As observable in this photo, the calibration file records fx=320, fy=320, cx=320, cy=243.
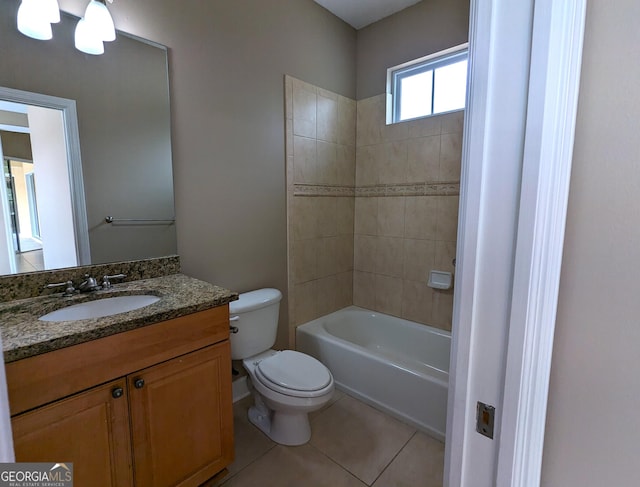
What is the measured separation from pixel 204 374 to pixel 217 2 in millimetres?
1941

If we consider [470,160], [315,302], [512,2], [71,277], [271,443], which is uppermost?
[512,2]

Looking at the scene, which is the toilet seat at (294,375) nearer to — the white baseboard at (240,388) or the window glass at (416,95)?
the white baseboard at (240,388)

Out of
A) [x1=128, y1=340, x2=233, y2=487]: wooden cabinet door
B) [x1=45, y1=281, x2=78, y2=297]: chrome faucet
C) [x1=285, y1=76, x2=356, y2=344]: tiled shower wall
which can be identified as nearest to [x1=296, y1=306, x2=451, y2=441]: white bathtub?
[x1=285, y1=76, x2=356, y2=344]: tiled shower wall

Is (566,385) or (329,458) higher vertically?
(566,385)

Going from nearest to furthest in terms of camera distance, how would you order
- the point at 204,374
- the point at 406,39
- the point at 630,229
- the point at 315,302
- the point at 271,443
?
the point at 630,229, the point at 204,374, the point at 271,443, the point at 406,39, the point at 315,302

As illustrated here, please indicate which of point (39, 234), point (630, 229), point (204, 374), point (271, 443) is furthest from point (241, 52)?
point (271, 443)

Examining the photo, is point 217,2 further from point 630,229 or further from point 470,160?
point 630,229

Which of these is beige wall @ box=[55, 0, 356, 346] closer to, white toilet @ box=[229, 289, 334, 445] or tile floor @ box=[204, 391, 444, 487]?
white toilet @ box=[229, 289, 334, 445]

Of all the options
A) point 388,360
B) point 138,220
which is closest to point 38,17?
point 138,220

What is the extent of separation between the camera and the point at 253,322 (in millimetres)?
1893

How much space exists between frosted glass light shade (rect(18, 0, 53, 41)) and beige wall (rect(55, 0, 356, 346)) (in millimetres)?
160

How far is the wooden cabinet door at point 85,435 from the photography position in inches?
36.9

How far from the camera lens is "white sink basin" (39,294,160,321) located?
Result: 1252 millimetres

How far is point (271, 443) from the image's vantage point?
5.82 feet
